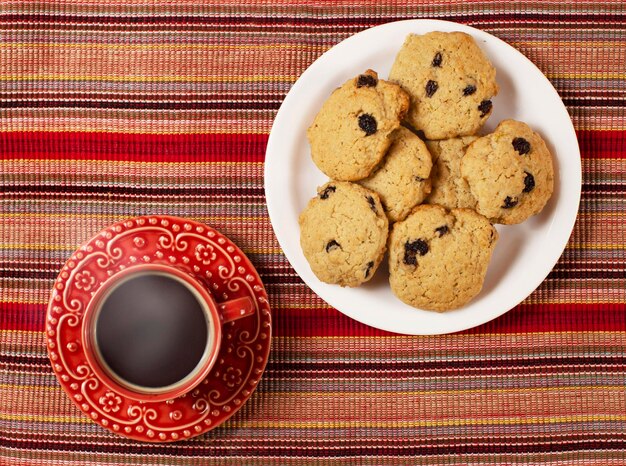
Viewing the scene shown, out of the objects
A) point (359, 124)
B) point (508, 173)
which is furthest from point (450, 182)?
point (359, 124)

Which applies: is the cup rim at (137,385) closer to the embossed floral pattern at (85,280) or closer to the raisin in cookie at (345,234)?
the embossed floral pattern at (85,280)

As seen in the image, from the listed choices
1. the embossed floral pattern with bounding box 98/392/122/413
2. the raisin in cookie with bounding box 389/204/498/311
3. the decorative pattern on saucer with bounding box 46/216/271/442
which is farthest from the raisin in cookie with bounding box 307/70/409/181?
the embossed floral pattern with bounding box 98/392/122/413

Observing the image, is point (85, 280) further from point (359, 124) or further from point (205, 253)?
point (359, 124)

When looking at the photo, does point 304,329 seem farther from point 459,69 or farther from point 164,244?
point 459,69

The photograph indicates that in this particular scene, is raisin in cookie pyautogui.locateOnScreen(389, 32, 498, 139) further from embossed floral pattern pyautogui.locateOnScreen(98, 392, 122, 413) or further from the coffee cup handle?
embossed floral pattern pyautogui.locateOnScreen(98, 392, 122, 413)

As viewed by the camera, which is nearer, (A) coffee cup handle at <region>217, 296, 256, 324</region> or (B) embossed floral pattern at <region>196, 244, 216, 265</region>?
(A) coffee cup handle at <region>217, 296, 256, 324</region>

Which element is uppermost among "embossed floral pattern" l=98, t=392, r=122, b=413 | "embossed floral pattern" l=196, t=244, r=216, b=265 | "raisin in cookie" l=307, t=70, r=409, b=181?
"raisin in cookie" l=307, t=70, r=409, b=181

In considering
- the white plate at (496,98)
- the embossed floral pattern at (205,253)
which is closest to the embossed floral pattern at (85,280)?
the embossed floral pattern at (205,253)
